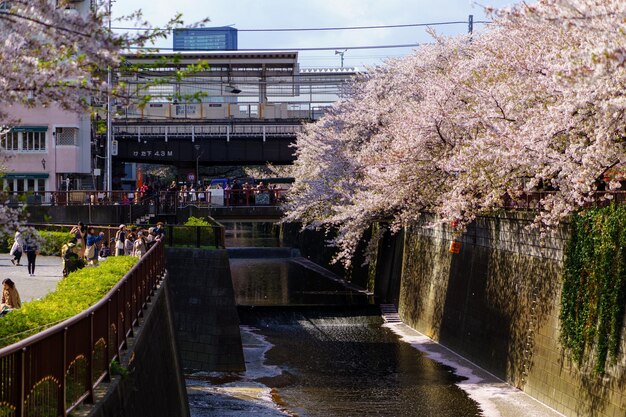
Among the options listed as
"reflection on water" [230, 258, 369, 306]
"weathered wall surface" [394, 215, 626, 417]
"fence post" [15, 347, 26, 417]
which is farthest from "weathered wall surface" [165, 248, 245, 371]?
"fence post" [15, 347, 26, 417]

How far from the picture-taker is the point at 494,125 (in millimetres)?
24766

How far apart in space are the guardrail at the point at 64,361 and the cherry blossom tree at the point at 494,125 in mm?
5622

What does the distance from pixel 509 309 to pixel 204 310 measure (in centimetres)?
925

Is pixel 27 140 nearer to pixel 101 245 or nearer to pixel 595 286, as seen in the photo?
pixel 101 245

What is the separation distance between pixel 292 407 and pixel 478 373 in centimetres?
649

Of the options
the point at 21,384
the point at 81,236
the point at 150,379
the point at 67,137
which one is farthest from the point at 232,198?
the point at 21,384

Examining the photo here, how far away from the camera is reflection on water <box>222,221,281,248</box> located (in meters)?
82.9

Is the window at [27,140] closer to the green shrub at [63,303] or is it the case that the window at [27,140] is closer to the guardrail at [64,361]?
the green shrub at [63,303]

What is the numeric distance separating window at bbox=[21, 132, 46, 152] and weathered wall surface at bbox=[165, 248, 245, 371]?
34.4 m

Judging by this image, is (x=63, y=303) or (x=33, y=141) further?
(x=33, y=141)

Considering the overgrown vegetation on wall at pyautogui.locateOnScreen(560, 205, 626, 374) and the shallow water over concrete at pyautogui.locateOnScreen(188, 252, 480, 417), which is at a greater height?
the overgrown vegetation on wall at pyautogui.locateOnScreen(560, 205, 626, 374)

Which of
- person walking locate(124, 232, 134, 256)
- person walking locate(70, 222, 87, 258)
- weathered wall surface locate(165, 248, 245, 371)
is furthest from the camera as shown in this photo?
person walking locate(70, 222, 87, 258)

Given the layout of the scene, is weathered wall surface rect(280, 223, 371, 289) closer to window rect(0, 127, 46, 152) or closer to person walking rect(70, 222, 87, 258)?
person walking rect(70, 222, 87, 258)

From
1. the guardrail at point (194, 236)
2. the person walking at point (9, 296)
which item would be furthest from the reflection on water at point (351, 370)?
the person walking at point (9, 296)
